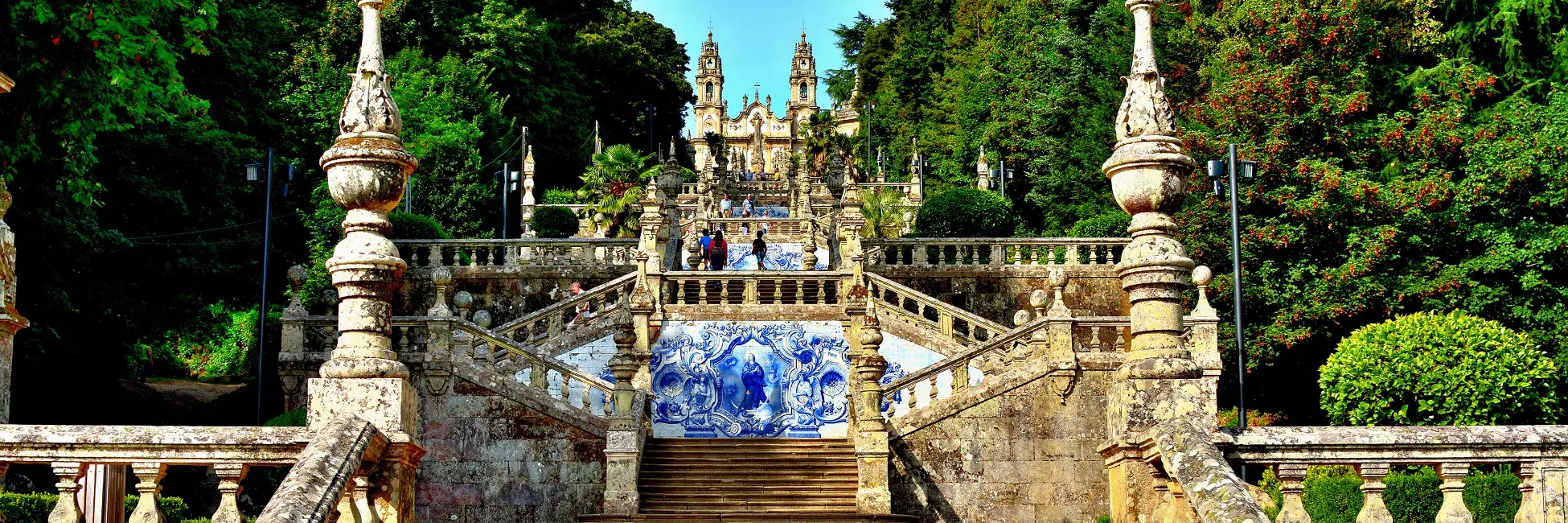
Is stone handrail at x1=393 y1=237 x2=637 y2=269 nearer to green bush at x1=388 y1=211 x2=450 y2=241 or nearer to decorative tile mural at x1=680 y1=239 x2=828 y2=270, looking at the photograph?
green bush at x1=388 y1=211 x2=450 y2=241

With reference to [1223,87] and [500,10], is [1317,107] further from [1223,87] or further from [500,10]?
[500,10]

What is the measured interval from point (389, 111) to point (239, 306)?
25.9 m

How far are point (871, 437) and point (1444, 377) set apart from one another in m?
8.33

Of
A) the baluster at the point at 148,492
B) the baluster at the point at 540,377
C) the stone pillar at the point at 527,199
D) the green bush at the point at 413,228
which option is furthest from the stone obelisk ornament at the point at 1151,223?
the stone pillar at the point at 527,199

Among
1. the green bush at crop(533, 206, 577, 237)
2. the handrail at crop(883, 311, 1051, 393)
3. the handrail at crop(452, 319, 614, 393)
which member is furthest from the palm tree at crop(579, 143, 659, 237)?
the handrail at crop(883, 311, 1051, 393)

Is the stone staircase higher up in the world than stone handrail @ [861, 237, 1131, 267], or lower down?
lower down

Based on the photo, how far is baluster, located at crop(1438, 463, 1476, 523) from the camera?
27.6 feet

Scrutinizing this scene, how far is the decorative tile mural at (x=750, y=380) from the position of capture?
22859mm

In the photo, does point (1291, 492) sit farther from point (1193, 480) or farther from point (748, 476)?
point (748, 476)

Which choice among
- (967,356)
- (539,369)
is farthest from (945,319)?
(539,369)

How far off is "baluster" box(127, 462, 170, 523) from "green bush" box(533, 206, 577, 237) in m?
30.9

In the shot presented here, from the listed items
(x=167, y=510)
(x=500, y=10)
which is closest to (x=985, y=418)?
(x=167, y=510)

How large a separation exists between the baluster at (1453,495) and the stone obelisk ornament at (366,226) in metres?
6.46

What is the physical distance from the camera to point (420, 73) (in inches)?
1794
